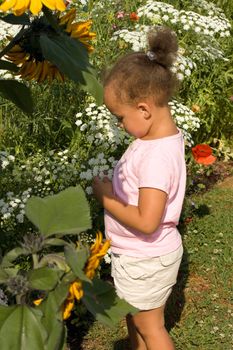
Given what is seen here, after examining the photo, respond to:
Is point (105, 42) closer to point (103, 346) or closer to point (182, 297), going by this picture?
point (182, 297)

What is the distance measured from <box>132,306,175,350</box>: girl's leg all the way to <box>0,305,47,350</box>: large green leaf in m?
1.25

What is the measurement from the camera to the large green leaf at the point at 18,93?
972mm

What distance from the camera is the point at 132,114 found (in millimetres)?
1653

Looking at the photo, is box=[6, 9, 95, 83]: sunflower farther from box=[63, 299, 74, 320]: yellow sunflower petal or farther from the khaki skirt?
the khaki skirt

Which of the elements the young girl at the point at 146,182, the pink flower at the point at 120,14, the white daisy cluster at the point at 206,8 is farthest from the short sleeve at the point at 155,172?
the white daisy cluster at the point at 206,8

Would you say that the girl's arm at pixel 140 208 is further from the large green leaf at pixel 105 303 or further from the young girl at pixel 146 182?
the large green leaf at pixel 105 303

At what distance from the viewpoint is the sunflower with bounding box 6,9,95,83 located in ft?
2.99

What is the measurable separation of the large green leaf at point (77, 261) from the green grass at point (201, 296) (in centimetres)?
188

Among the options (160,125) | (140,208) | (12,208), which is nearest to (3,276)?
(140,208)

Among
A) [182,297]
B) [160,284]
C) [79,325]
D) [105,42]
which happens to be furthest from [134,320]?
[105,42]

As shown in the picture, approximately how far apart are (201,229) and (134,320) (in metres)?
1.47

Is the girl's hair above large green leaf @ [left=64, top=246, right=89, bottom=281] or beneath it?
beneath

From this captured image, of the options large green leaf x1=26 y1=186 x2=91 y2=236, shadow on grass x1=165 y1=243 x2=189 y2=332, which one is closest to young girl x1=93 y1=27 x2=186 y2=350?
shadow on grass x1=165 y1=243 x2=189 y2=332

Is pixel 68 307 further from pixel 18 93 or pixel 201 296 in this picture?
pixel 201 296
